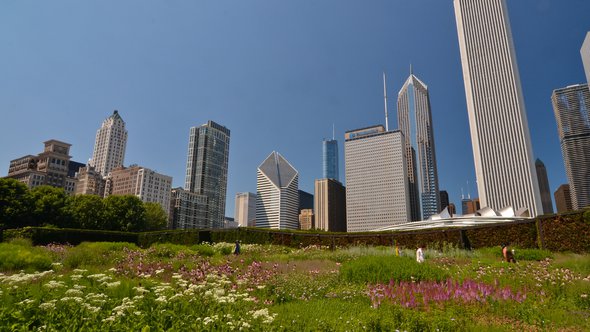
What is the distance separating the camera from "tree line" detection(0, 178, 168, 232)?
43.9 m

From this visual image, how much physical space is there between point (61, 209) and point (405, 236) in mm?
52876

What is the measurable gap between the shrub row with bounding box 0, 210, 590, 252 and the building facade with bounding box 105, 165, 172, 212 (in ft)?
415

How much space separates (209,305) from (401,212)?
19083cm

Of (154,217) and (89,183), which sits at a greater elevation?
(89,183)

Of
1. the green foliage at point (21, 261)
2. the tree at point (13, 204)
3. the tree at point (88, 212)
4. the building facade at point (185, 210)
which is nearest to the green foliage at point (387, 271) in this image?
the green foliage at point (21, 261)

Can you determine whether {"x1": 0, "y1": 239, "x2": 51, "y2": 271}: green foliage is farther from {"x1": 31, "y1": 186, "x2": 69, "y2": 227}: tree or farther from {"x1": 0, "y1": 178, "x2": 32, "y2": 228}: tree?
{"x1": 31, "y1": 186, "x2": 69, "y2": 227}: tree

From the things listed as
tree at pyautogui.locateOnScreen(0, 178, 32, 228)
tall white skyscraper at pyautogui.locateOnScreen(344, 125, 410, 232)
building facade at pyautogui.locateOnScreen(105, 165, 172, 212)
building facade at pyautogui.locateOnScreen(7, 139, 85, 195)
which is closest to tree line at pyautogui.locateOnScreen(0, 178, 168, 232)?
tree at pyautogui.locateOnScreen(0, 178, 32, 228)

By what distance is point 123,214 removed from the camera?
6212 centimetres

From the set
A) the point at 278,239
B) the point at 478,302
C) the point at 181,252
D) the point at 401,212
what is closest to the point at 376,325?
the point at 478,302

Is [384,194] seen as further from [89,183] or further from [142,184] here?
[89,183]

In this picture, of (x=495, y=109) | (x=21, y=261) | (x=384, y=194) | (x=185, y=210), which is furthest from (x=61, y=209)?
(x=384, y=194)

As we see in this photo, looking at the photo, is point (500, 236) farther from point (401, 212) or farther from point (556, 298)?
point (401, 212)

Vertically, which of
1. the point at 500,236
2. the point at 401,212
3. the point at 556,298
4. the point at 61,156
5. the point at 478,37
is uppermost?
the point at 478,37

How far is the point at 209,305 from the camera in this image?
5.71 m
